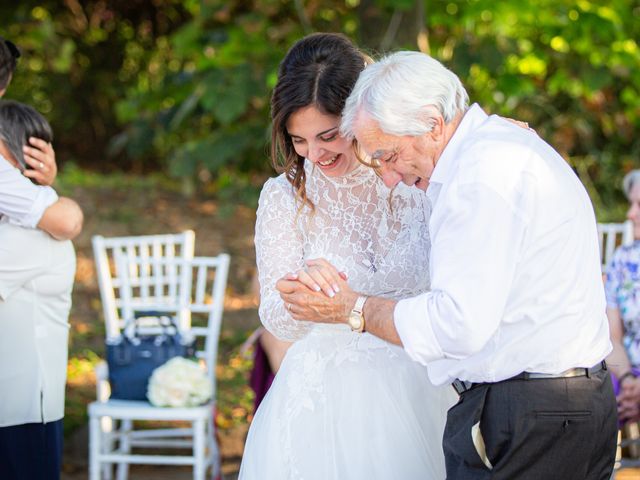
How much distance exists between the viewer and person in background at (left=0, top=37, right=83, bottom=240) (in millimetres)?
2754

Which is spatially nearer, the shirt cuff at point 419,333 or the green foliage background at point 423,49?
the shirt cuff at point 419,333

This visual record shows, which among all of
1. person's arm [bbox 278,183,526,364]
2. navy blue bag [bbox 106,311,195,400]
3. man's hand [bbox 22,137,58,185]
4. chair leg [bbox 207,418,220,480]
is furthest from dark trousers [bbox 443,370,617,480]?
chair leg [bbox 207,418,220,480]

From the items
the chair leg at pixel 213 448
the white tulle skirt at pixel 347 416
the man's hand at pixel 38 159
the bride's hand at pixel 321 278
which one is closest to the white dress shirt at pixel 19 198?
the man's hand at pixel 38 159

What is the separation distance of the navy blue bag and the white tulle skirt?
4.99 ft

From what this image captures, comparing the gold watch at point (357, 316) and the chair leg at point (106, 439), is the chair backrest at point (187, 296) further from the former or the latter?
the gold watch at point (357, 316)

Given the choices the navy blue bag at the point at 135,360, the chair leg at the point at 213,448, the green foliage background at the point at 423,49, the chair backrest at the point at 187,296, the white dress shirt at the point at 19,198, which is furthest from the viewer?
the green foliage background at the point at 423,49

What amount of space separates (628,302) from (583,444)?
6.95ft

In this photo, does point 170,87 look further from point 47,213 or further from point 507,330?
point 507,330

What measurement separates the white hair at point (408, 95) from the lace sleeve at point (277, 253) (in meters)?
0.57

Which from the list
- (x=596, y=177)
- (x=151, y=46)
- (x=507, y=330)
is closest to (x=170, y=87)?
(x=151, y=46)

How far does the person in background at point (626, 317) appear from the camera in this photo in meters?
3.85

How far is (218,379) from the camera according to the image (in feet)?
19.0

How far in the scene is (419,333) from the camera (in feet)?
6.19

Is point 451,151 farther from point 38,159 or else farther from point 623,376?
point 623,376
